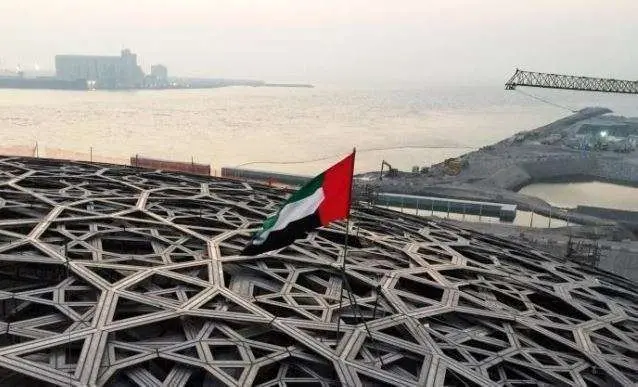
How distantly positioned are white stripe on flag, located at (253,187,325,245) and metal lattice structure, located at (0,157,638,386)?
69.0 inches

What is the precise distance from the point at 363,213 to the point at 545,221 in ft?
138

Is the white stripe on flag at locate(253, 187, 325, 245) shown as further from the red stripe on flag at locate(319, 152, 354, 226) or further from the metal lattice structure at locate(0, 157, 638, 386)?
the metal lattice structure at locate(0, 157, 638, 386)

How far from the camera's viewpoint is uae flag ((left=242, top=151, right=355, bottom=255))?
11.9 meters

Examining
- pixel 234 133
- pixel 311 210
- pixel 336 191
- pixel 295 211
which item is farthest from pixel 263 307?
pixel 234 133

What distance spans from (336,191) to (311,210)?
75 centimetres

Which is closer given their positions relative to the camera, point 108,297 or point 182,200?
point 108,297

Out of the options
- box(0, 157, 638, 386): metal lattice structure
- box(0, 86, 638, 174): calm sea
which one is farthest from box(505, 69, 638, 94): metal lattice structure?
box(0, 157, 638, 386): metal lattice structure

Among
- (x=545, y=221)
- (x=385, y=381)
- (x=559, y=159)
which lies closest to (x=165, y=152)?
(x=545, y=221)

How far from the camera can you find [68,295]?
1249cm

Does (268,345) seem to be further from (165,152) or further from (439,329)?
(165,152)

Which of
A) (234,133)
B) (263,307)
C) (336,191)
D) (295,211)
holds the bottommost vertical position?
(234,133)

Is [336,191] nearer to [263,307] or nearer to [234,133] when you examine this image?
[263,307]

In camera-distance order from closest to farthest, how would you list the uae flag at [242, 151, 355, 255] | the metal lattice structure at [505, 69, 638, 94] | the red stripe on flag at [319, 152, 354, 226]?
the red stripe on flag at [319, 152, 354, 226], the uae flag at [242, 151, 355, 255], the metal lattice structure at [505, 69, 638, 94]

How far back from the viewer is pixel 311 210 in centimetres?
1225
